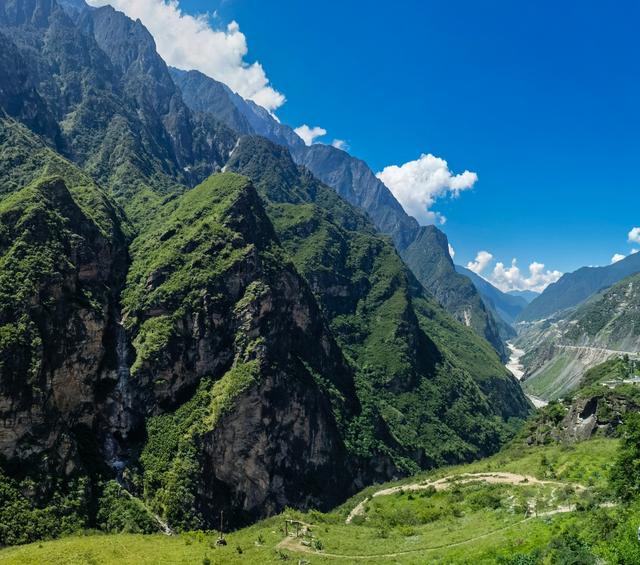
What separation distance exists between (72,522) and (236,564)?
176 ft

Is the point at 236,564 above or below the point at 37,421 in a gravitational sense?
below

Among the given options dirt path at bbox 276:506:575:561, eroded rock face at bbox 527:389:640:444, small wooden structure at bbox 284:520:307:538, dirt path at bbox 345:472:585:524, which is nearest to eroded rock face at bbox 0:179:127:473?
small wooden structure at bbox 284:520:307:538

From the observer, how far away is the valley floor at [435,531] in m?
62.0

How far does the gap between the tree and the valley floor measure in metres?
2.67

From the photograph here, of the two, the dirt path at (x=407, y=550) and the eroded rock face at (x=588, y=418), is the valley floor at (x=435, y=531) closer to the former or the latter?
the dirt path at (x=407, y=550)

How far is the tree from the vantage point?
60.4 metres

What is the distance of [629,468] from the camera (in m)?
63.3

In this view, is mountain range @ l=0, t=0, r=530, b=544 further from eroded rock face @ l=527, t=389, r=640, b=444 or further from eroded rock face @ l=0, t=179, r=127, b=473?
eroded rock face @ l=527, t=389, r=640, b=444

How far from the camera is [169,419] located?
144000mm

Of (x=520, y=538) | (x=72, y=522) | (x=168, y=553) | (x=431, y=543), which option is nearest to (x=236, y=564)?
(x=168, y=553)

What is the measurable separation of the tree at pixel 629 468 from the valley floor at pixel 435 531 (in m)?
2.67

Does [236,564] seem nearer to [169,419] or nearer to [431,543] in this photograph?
[431,543]

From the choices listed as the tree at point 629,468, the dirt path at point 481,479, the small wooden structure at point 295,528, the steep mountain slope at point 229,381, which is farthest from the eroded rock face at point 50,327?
the tree at point 629,468

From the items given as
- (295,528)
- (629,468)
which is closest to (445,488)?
(295,528)
